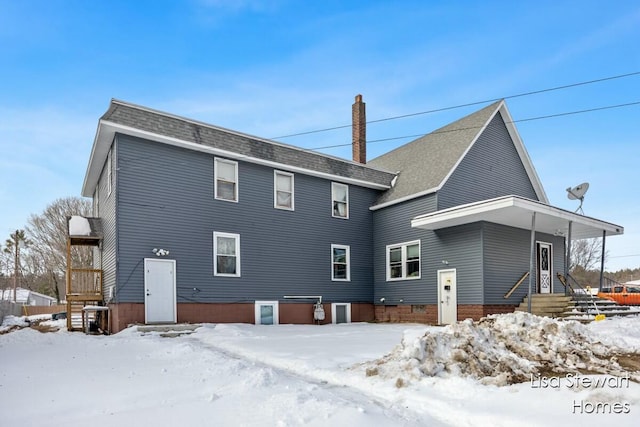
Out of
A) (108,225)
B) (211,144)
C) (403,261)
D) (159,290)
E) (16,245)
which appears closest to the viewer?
(159,290)

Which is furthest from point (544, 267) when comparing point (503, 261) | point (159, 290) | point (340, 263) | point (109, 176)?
point (109, 176)

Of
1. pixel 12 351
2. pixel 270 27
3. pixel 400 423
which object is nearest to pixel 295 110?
→ pixel 270 27

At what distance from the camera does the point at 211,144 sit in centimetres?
1414

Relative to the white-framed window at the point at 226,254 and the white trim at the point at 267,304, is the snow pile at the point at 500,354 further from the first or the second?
the white trim at the point at 267,304

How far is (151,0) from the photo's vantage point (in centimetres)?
1310

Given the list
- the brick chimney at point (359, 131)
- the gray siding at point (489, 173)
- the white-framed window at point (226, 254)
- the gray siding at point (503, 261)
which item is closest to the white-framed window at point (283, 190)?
the white-framed window at point (226, 254)

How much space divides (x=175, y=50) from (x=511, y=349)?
14.3 m

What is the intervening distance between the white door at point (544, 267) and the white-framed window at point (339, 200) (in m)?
7.61

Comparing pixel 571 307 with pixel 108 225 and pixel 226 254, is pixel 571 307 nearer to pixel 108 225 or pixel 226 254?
pixel 226 254

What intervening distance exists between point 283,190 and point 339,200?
2.63 meters

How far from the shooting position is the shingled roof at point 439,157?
53.9 feet

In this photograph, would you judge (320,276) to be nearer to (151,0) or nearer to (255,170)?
(255,170)

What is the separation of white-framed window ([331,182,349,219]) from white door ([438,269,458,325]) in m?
4.42

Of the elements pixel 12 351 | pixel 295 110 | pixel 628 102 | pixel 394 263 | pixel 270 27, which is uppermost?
pixel 270 27
